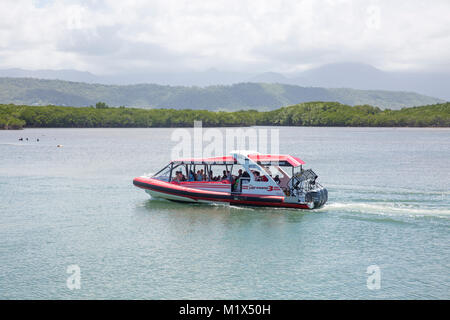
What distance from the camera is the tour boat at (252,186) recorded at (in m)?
26.5

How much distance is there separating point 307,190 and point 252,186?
2844mm

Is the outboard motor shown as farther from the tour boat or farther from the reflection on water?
the reflection on water

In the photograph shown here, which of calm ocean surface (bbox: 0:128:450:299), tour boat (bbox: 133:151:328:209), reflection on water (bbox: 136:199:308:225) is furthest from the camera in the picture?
tour boat (bbox: 133:151:328:209)

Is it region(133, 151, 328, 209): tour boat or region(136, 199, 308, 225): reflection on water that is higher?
region(133, 151, 328, 209): tour boat

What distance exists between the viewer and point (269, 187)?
26953mm

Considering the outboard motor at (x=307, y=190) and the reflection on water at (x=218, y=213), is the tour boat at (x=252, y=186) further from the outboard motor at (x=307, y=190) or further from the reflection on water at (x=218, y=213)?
the reflection on water at (x=218, y=213)

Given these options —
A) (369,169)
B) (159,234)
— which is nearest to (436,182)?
(369,169)

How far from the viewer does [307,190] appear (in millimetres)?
26766

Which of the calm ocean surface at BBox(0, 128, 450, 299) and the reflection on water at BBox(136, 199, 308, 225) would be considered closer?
the calm ocean surface at BBox(0, 128, 450, 299)

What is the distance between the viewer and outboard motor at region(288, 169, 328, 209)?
2616 centimetres

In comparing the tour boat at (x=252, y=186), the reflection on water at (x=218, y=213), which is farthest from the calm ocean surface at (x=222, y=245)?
the tour boat at (x=252, y=186)

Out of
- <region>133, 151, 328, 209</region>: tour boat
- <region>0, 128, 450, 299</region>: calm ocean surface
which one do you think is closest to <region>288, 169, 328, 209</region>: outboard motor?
<region>133, 151, 328, 209</region>: tour boat

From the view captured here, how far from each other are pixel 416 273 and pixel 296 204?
9.69 meters

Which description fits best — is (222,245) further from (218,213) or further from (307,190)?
(307,190)
